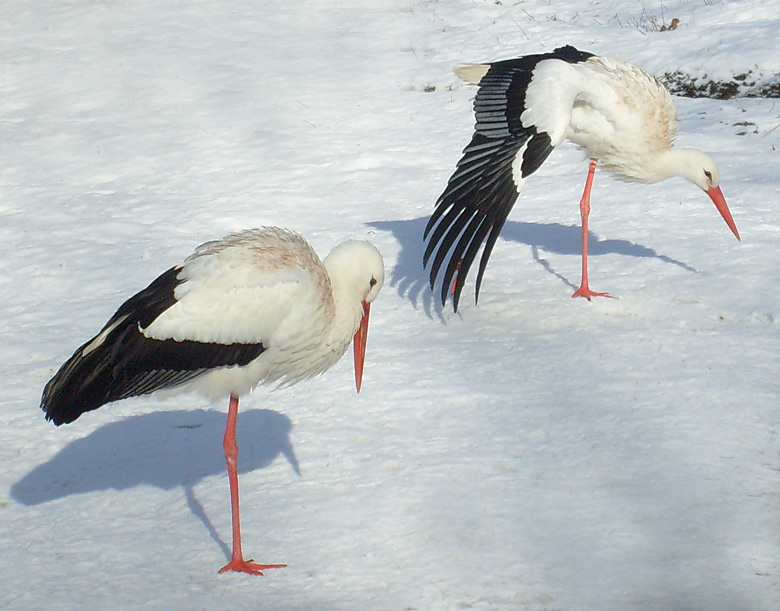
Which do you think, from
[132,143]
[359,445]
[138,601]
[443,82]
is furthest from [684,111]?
[138,601]

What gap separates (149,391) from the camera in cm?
420

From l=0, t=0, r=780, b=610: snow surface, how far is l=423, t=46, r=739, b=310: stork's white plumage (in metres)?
0.51

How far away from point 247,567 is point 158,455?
1.12m

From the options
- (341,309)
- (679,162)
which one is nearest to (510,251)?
(679,162)

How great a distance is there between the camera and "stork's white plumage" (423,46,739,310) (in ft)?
18.1

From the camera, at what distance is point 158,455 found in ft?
16.0

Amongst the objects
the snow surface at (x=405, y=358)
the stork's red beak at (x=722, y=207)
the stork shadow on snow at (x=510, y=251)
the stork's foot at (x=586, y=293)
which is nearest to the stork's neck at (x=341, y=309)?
the snow surface at (x=405, y=358)

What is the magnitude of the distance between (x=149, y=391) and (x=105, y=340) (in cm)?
26

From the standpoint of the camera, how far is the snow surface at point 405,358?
386cm

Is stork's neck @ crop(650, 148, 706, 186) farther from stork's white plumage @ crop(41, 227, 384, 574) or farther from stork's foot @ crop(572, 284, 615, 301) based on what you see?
stork's white plumage @ crop(41, 227, 384, 574)

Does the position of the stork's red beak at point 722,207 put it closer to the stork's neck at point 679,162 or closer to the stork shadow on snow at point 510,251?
the stork's neck at point 679,162

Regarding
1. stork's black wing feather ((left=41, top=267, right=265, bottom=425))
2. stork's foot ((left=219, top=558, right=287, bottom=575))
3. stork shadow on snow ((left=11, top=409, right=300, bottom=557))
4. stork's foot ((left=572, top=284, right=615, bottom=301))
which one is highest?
stork's black wing feather ((left=41, top=267, right=265, bottom=425))

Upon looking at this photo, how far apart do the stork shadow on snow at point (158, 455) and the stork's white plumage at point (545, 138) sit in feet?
3.94

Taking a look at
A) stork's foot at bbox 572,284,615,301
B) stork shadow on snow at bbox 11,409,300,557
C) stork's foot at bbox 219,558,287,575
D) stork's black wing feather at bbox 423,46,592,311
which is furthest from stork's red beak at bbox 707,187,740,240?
stork's foot at bbox 219,558,287,575
